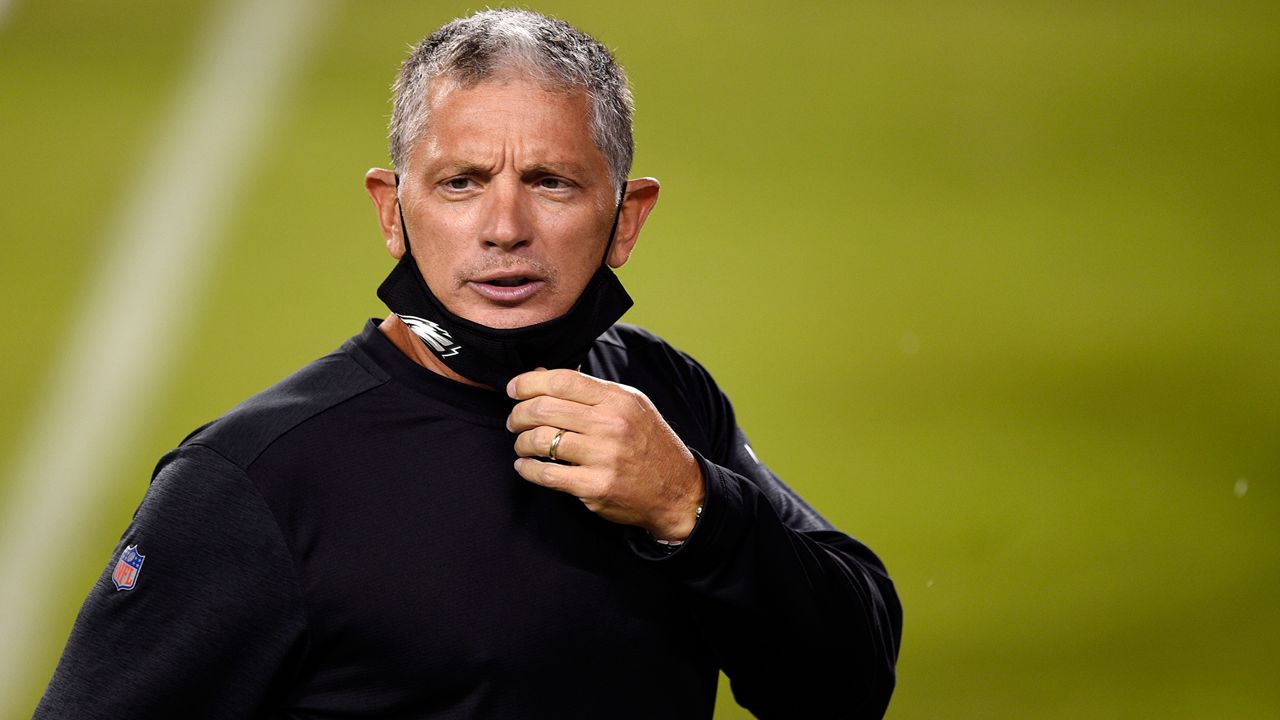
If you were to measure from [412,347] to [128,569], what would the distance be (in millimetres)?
332

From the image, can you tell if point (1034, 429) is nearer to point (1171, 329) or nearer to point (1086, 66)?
point (1171, 329)

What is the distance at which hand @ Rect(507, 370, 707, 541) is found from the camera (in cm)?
120

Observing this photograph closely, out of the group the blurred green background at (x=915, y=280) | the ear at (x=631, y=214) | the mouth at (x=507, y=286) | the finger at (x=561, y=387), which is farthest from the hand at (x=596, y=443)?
the blurred green background at (x=915, y=280)

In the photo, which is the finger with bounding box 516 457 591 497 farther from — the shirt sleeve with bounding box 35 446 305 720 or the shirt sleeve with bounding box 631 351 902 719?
the shirt sleeve with bounding box 35 446 305 720

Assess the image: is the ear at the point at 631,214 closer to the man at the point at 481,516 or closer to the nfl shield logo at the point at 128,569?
the man at the point at 481,516

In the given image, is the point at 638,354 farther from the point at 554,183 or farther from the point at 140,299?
the point at 140,299

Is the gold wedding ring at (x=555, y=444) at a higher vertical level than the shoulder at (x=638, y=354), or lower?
lower

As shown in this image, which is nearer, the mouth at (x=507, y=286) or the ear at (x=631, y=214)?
the mouth at (x=507, y=286)

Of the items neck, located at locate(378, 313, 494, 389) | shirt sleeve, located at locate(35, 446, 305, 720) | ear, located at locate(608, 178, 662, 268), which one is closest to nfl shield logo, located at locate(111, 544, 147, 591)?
shirt sleeve, located at locate(35, 446, 305, 720)

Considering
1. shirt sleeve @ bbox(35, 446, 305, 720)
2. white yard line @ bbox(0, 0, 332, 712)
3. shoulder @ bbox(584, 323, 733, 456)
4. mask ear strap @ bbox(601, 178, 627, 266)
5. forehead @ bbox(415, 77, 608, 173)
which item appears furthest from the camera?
white yard line @ bbox(0, 0, 332, 712)

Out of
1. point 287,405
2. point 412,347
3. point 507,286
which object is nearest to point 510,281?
point 507,286

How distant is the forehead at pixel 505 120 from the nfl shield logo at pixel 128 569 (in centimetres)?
43

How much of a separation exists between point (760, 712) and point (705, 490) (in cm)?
32

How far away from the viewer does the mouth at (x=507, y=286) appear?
4.31 feet
